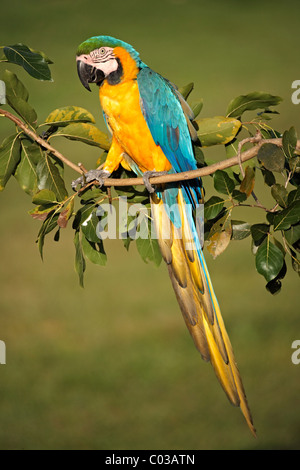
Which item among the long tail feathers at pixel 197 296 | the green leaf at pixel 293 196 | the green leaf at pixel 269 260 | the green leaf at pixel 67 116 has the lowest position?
the long tail feathers at pixel 197 296

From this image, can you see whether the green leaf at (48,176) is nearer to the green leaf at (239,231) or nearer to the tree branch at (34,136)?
the tree branch at (34,136)

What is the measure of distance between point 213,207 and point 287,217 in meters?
0.07

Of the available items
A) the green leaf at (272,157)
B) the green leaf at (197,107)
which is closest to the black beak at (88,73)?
the green leaf at (197,107)

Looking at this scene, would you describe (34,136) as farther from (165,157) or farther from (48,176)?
(165,157)

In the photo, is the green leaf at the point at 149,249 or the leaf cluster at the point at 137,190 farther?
the green leaf at the point at 149,249

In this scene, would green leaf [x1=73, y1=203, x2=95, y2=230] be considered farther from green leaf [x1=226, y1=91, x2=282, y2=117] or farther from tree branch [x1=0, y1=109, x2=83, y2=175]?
green leaf [x1=226, y1=91, x2=282, y2=117]

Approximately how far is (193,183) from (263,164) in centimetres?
13

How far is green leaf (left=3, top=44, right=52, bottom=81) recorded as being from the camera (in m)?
0.49

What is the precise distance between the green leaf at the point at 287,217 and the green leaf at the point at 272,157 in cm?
3

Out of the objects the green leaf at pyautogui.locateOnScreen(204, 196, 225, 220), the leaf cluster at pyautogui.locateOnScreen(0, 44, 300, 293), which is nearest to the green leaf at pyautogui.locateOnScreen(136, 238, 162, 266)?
the leaf cluster at pyautogui.locateOnScreen(0, 44, 300, 293)

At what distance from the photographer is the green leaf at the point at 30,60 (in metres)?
0.49

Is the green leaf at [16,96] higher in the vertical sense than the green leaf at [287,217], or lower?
higher

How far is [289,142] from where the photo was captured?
16.8 inches

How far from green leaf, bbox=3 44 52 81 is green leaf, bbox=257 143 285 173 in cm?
22
